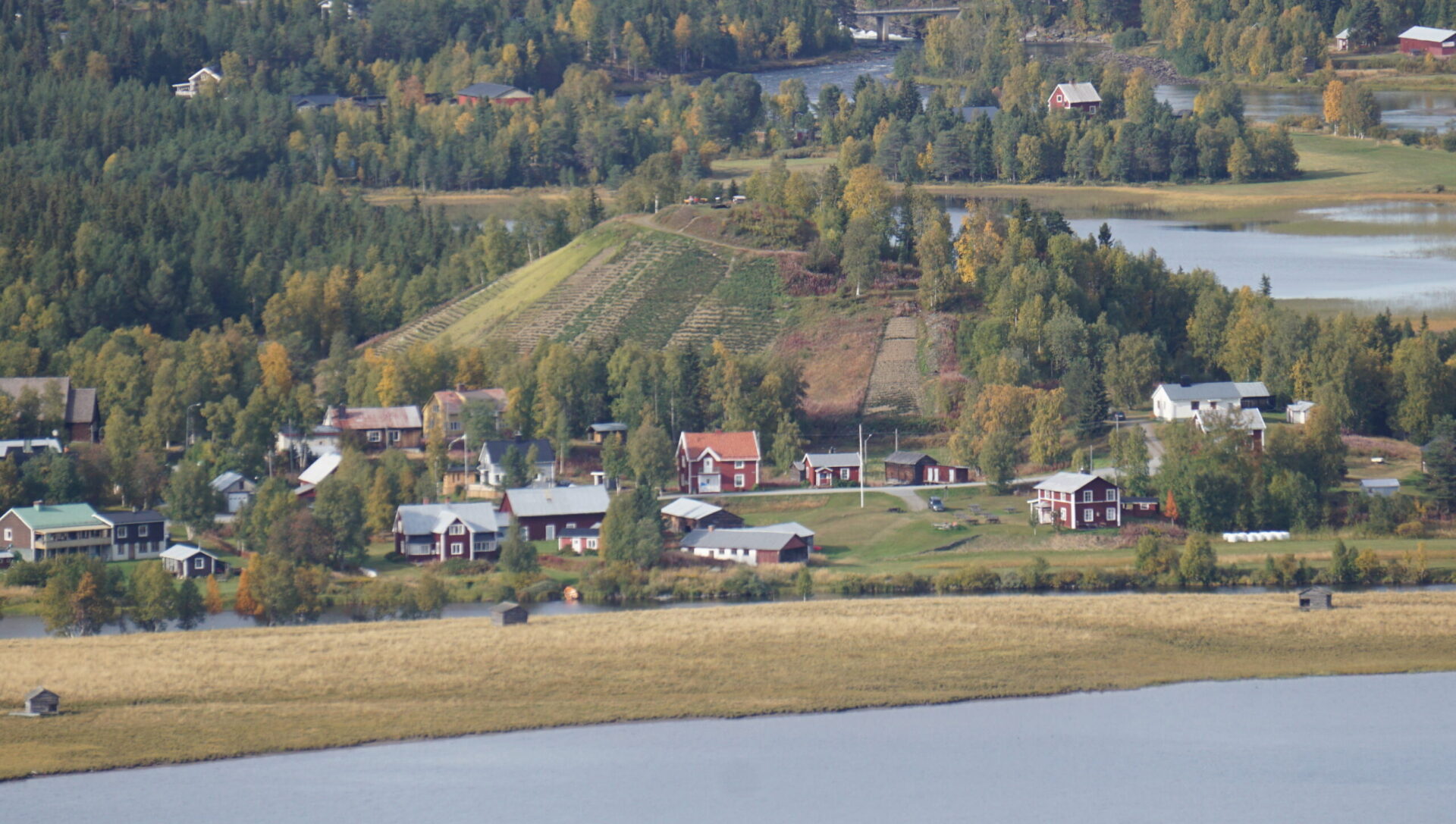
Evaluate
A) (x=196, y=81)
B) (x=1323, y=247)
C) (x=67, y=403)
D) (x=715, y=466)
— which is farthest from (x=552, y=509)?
(x=196, y=81)

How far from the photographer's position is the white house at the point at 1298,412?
7731cm

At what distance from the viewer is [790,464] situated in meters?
77.1

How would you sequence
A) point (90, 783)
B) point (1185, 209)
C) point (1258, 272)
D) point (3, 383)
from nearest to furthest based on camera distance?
point (90, 783) < point (3, 383) < point (1258, 272) < point (1185, 209)

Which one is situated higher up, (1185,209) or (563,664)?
(1185,209)

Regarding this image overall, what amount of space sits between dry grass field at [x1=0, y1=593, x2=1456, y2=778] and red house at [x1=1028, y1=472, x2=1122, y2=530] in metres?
9.43

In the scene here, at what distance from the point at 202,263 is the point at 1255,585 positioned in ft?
201

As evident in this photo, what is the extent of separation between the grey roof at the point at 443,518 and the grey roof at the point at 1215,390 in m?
25.7

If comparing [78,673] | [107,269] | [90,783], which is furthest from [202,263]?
[90,783]

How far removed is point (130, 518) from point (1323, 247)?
68858mm

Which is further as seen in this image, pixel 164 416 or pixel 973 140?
pixel 973 140

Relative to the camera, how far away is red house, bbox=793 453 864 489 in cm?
7506

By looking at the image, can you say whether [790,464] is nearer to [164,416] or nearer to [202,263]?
[164,416]

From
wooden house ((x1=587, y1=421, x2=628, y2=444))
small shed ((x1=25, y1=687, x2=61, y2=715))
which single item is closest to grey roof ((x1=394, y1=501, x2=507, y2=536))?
wooden house ((x1=587, y1=421, x2=628, y2=444))

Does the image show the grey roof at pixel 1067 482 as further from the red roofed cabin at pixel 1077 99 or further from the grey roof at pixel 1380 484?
the red roofed cabin at pixel 1077 99
